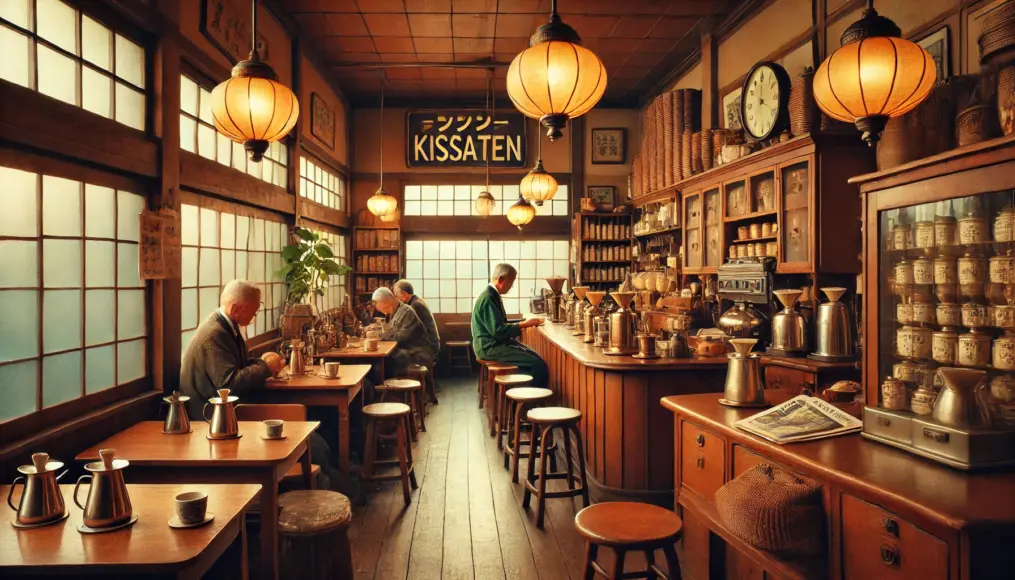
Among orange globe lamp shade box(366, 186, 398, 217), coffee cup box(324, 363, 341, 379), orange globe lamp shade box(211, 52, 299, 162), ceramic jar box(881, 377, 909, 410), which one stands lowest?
coffee cup box(324, 363, 341, 379)

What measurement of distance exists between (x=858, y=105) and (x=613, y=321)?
82.3 inches

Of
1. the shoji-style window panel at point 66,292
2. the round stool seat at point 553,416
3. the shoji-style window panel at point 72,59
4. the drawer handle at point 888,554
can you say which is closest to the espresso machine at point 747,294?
the round stool seat at point 553,416

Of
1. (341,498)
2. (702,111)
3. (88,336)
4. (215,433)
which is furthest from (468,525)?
(702,111)

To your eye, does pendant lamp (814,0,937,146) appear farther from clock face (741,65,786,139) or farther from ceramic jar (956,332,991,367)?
clock face (741,65,786,139)

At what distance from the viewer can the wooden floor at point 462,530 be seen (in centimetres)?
317

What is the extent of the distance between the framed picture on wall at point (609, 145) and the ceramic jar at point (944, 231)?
24.9ft

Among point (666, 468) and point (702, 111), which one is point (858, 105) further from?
point (702, 111)

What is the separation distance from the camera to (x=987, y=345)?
2076 mm

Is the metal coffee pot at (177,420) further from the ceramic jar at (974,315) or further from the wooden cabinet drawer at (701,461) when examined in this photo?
the ceramic jar at (974,315)

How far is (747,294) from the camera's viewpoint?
17.6 ft

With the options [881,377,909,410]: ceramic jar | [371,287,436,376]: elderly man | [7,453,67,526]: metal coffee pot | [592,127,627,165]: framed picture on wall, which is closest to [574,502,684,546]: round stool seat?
[881,377,909,410]: ceramic jar

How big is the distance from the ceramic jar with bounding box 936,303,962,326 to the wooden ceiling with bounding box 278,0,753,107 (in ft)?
15.9

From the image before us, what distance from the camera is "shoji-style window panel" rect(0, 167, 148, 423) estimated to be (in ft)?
8.41

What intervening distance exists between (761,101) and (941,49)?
1.62 meters
